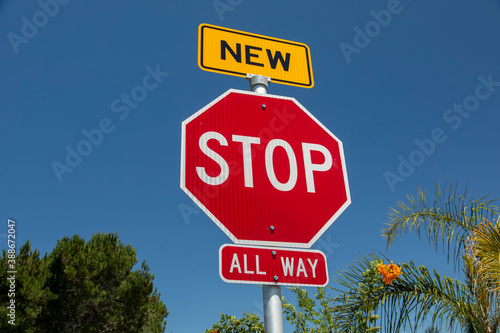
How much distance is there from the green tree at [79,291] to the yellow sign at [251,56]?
1712 cm

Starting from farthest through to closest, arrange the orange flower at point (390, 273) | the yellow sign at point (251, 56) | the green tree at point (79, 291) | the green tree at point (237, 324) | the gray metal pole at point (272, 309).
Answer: the green tree at point (79, 291)
the green tree at point (237, 324)
the orange flower at point (390, 273)
the yellow sign at point (251, 56)
the gray metal pole at point (272, 309)

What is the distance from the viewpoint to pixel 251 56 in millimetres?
2607

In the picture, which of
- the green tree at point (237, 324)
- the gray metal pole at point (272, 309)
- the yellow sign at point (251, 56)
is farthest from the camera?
the green tree at point (237, 324)

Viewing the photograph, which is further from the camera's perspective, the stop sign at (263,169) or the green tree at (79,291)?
the green tree at (79,291)

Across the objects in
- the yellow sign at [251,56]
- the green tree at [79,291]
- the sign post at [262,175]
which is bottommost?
the sign post at [262,175]

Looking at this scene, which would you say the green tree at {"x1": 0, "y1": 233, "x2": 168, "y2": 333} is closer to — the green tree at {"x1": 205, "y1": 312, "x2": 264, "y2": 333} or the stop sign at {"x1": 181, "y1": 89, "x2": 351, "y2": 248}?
the green tree at {"x1": 205, "y1": 312, "x2": 264, "y2": 333}

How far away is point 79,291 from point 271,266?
18.3 meters

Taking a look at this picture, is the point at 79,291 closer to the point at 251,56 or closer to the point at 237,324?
the point at 237,324

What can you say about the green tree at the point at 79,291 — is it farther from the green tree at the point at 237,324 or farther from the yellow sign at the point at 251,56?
the yellow sign at the point at 251,56

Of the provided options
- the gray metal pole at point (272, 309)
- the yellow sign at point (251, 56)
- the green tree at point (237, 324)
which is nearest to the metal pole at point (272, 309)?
the gray metal pole at point (272, 309)

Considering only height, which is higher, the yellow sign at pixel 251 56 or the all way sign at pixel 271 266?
the yellow sign at pixel 251 56

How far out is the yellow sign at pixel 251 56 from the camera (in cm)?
253

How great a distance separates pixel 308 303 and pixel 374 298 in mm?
4310

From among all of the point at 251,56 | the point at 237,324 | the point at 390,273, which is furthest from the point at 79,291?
the point at 251,56
